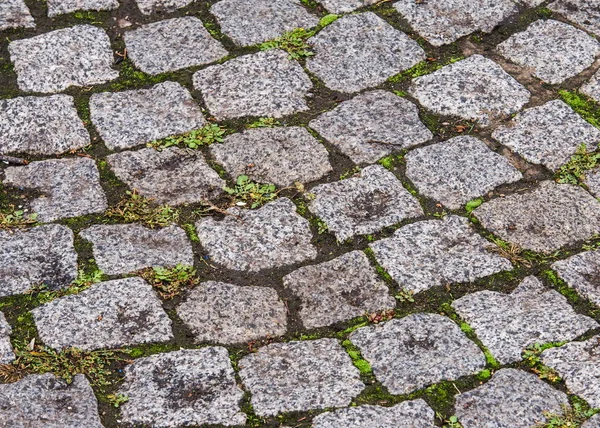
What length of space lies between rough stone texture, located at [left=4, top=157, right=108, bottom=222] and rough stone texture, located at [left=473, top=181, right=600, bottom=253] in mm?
1421

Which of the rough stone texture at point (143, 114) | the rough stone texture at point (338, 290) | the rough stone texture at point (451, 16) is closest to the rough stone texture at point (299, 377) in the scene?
the rough stone texture at point (338, 290)

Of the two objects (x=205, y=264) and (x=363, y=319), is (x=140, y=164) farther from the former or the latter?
(x=363, y=319)

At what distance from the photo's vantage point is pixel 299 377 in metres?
2.88

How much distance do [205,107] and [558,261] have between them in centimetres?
153

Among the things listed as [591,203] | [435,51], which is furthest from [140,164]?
[591,203]

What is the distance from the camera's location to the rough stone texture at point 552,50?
13.2 ft

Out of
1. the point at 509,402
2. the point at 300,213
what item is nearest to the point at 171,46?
the point at 300,213

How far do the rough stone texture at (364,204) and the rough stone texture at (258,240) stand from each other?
0.11 m

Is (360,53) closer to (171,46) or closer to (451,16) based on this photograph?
(451,16)

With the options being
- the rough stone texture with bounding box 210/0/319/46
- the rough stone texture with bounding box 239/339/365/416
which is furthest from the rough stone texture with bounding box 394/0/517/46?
the rough stone texture with bounding box 239/339/365/416

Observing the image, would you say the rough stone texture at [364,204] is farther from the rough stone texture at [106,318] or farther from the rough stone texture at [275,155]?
the rough stone texture at [106,318]

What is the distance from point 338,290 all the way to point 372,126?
86 centimetres

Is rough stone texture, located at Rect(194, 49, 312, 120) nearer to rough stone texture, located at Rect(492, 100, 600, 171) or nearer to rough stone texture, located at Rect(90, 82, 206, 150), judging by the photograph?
rough stone texture, located at Rect(90, 82, 206, 150)

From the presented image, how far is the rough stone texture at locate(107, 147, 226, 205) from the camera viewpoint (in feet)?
11.4
